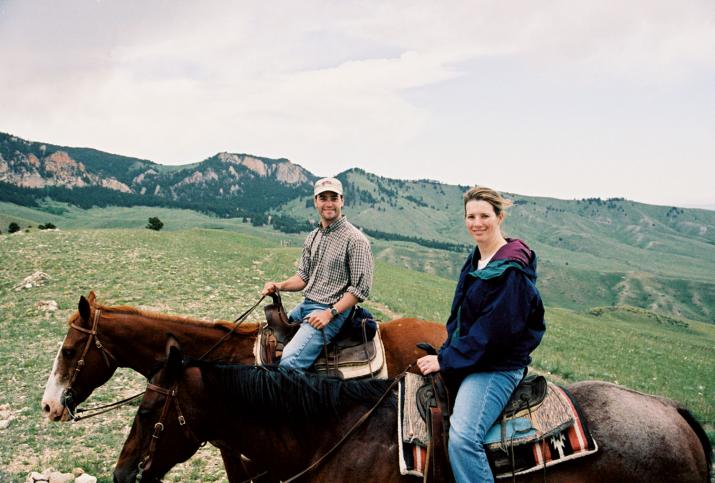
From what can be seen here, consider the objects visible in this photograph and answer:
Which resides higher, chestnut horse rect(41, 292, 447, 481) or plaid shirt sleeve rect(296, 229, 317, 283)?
plaid shirt sleeve rect(296, 229, 317, 283)

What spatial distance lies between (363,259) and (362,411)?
2.00 metres

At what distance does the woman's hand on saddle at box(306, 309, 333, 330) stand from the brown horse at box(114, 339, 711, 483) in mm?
1355

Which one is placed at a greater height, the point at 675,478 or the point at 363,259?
the point at 363,259

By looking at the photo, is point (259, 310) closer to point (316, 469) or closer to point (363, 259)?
point (363, 259)

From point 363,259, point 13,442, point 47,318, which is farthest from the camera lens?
point 47,318

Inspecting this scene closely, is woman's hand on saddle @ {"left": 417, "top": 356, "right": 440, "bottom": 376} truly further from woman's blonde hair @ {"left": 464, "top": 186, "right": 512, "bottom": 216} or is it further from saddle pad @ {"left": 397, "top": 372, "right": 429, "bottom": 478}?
woman's blonde hair @ {"left": 464, "top": 186, "right": 512, "bottom": 216}

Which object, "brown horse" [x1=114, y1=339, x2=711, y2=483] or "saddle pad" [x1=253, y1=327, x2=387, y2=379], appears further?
"saddle pad" [x1=253, y1=327, x2=387, y2=379]

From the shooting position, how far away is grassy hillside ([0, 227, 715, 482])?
287 inches

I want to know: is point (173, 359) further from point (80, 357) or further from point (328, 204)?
point (80, 357)

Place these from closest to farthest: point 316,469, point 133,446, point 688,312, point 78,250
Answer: point 133,446 < point 316,469 < point 78,250 < point 688,312

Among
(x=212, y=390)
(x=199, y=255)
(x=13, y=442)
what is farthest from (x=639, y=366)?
(x=199, y=255)

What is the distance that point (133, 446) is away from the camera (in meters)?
3.18

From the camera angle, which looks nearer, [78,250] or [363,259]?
[363,259]

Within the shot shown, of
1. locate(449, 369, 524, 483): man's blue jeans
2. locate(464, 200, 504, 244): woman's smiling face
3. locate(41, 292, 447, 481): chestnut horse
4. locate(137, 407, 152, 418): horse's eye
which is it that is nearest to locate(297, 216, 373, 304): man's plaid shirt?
locate(41, 292, 447, 481): chestnut horse
